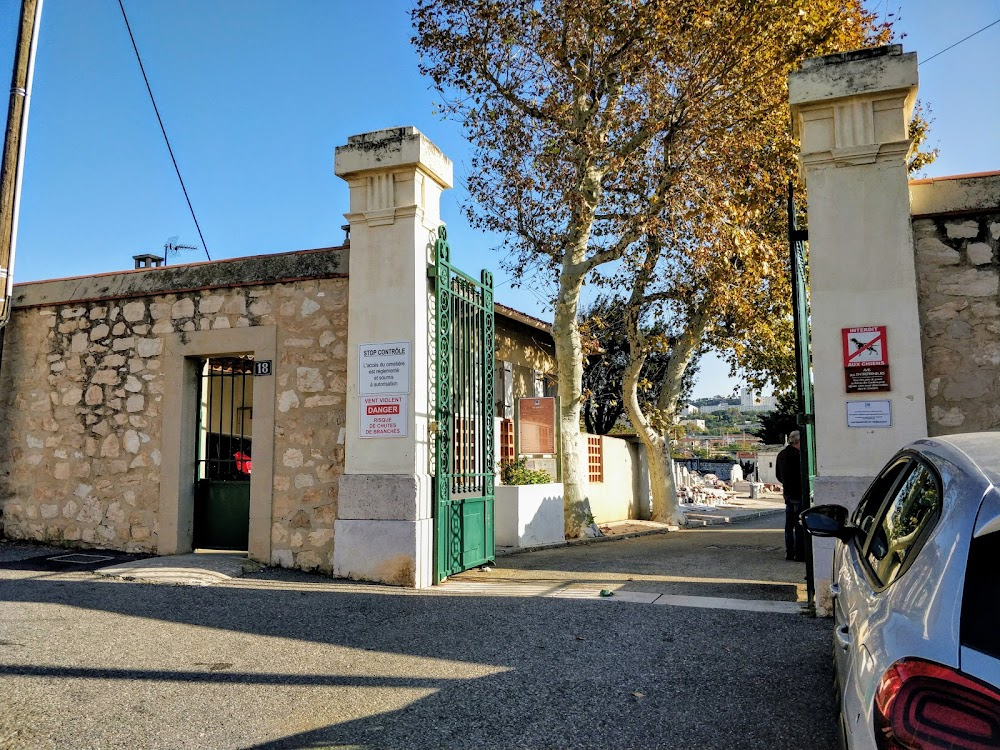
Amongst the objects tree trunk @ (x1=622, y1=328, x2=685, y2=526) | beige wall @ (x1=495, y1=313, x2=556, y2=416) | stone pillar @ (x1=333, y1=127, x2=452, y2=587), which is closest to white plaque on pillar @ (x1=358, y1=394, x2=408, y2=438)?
stone pillar @ (x1=333, y1=127, x2=452, y2=587)

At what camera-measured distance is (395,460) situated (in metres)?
7.48

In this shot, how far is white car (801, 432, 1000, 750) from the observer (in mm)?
1704

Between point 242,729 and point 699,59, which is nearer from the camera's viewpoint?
point 242,729

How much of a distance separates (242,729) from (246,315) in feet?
18.2

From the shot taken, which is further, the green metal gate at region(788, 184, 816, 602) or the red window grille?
the red window grille

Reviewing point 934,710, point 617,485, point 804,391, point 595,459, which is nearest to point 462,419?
point 804,391

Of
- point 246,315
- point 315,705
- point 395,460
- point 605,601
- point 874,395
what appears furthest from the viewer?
point 246,315

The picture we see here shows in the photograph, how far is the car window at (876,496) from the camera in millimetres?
3345

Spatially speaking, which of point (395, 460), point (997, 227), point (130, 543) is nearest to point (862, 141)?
point (997, 227)

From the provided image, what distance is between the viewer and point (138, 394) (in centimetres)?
885

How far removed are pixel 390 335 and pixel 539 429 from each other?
6.51 m

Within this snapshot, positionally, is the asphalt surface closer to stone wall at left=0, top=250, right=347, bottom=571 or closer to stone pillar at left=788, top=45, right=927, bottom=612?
stone wall at left=0, top=250, right=347, bottom=571

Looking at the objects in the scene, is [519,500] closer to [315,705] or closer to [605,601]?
[605,601]

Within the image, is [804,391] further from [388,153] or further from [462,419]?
[388,153]
